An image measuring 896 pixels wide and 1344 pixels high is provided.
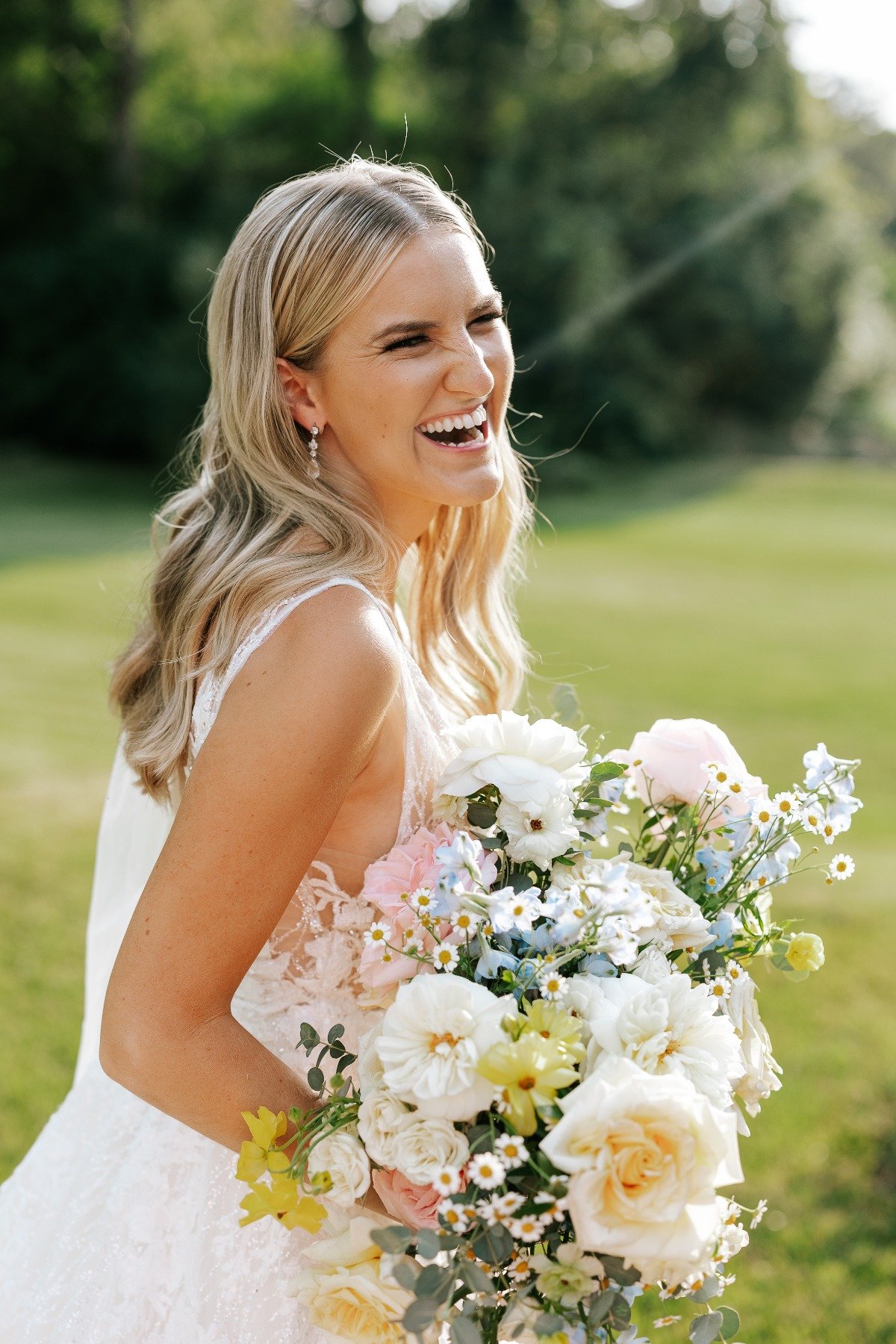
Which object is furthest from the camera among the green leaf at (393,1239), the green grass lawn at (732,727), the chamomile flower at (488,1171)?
the green grass lawn at (732,727)

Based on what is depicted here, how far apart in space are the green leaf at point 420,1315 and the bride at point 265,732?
0.40 metres

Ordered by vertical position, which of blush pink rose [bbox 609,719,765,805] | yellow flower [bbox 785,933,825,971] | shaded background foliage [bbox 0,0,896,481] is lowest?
yellow flower [bbox 785,933,825,971]

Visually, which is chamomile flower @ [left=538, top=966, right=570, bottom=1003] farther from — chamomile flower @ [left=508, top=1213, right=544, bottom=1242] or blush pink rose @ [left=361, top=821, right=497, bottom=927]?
chamomile flower @ [left=508, top=1213, right=544, bottom=1242]

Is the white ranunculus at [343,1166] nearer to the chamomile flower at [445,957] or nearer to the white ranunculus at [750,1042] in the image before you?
the chamomile flower at [445,957]

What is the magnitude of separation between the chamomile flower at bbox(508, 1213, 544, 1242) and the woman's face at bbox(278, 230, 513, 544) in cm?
126

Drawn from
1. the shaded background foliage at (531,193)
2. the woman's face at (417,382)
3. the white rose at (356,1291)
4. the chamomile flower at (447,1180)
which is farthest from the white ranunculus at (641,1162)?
the shaded background foliage at (531,193)

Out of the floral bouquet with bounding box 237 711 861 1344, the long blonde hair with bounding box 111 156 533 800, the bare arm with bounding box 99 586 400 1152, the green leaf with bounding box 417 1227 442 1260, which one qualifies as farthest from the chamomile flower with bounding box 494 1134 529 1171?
the long blonde hair with bounding box 111 156 533 800

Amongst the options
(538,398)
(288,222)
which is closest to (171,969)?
(288,222)

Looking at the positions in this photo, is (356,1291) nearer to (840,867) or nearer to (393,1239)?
(393,1239)

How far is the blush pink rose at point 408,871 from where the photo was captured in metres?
1.76

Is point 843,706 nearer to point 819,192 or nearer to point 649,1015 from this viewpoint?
point 649,1015

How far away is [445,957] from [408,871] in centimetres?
24

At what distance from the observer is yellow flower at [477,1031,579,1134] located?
1.48 metres

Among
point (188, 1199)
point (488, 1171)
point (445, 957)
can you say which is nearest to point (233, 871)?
point (445, 957)
